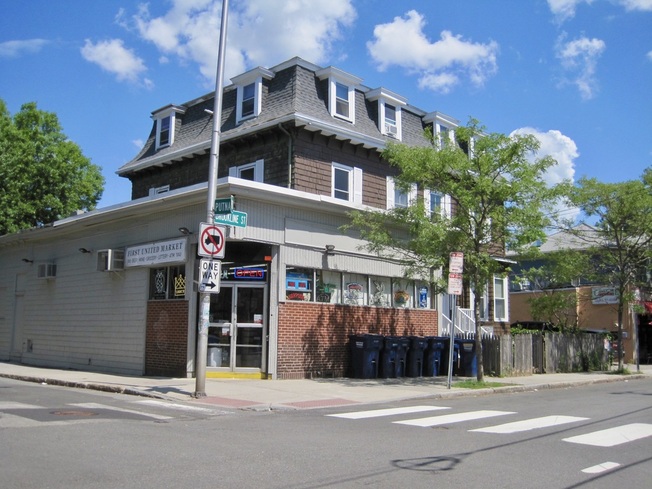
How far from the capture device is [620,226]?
2320 centimetres

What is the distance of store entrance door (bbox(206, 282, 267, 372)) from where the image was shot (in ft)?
55.8

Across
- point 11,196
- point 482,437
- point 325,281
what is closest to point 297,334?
point 325,281

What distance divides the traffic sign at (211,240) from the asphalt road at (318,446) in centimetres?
302

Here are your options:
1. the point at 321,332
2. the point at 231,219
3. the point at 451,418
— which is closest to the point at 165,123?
the point at 321,332

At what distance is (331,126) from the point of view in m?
21.4

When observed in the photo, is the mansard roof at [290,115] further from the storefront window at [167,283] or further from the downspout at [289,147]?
the storefront window at [167,283]

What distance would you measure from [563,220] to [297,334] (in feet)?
39.1

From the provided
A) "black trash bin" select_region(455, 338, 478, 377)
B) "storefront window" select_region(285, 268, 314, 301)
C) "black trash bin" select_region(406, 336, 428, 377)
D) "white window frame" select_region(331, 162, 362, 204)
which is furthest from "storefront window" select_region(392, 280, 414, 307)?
"storefront window" select_region(285, 268, 314, 301)

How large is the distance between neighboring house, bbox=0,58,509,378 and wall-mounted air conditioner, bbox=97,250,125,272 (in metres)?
0.05

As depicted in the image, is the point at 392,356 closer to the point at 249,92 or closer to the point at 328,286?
the point at 328,286

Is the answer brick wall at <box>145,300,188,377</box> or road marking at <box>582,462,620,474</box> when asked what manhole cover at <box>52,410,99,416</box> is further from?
road marking at <box>582,462,620,474</box>

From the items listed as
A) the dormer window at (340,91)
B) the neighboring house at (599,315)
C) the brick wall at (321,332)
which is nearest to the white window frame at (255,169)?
the dormer window at (340,91)

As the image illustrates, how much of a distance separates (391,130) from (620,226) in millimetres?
8905

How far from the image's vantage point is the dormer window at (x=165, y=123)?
26312 millimetres
